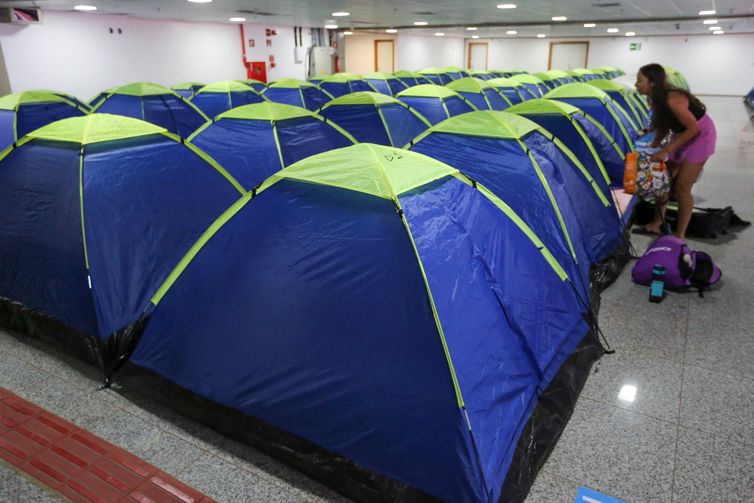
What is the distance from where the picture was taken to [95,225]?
290cm

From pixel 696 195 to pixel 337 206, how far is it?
19.5 feet

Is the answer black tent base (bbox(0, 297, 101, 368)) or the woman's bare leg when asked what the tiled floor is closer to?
black tent base (bbox(0, 297, 101, 368))

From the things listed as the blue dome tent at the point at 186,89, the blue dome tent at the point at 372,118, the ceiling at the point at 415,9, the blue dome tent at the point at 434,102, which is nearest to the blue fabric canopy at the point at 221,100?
the blue dome tent at the point at 186,89

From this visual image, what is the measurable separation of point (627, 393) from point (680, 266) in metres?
1.49

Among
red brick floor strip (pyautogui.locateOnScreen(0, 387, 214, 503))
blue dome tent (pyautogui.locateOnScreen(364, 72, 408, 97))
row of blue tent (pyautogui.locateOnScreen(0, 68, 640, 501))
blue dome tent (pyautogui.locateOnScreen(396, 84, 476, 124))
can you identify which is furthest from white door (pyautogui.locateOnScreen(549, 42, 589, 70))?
red brick floor strip (pyautogui.locateOnScreen(0, 387, 214, 503))

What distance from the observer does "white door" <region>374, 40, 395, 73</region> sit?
21406 mm

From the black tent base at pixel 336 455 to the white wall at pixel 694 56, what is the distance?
2508 centimetres

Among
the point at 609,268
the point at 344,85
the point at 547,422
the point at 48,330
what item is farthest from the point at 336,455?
the point at 344,85

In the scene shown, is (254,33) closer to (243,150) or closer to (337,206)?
(243,150)

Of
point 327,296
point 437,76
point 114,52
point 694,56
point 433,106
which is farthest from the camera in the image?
point 694,56

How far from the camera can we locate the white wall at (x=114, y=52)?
31.9 ft

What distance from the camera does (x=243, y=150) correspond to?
482 centimetres

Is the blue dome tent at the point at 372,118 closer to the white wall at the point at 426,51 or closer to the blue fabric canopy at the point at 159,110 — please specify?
the blue fabric canopy at the point at 159,110

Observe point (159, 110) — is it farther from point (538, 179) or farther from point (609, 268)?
point (609, 268)
